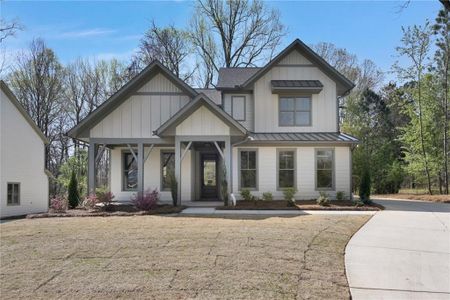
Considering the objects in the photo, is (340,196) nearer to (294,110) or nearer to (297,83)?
(294,110)

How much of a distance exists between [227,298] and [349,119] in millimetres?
31376

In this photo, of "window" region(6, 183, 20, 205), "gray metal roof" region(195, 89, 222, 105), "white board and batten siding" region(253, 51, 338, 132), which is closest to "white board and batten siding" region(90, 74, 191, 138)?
"gray metal roof" region(195, 89, 222, 105)

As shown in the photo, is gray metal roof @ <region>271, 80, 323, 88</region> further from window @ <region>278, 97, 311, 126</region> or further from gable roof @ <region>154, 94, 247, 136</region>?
gable roof @ <region>154, 94, 247, 136</region>

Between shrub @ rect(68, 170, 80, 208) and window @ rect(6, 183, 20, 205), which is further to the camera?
window @ rect(6, 183, 20, 205)

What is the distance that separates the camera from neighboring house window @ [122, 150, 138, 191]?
1978cm

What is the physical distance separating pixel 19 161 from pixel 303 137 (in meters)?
12.1

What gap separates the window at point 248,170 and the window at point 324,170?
2754 millimetres

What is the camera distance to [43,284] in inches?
236

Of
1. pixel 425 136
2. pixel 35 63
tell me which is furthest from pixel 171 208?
pixel 35 63

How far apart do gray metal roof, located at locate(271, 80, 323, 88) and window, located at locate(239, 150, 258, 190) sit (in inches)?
131

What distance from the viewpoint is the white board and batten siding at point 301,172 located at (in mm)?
18500

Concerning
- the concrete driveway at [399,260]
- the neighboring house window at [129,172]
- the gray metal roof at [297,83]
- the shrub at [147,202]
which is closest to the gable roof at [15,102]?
the neighboring house window at [129,172]

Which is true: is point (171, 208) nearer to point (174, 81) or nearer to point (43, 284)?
point (174, 81)

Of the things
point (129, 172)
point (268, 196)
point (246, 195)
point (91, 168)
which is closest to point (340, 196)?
point (268, 196)
